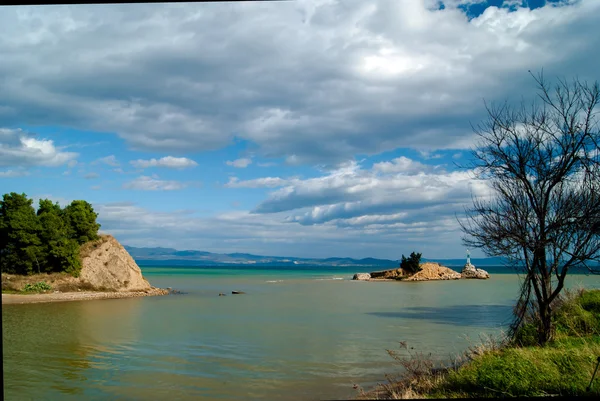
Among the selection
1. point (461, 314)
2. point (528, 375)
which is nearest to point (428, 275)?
point (461, 314)

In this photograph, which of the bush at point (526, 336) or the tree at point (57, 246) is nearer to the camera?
the bush at point (526, 336)

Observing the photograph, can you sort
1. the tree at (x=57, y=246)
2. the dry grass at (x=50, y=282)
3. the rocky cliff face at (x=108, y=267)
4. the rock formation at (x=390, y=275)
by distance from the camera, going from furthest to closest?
the rock formation at (x=390, y=275) → the rocky cliff face at (x=108, y=267) → the tree at (x=57, y=246) → the dry grass at (x=50, y=282)

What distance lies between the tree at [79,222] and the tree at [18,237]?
2.53 m

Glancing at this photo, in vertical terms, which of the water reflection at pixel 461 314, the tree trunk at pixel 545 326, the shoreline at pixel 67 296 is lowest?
the shoreline at pixel 67 296

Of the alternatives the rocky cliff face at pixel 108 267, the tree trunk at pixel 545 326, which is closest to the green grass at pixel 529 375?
the tree trunk at pixel 545 326

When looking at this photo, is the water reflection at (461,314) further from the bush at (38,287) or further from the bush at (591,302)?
the bush at (38,287)

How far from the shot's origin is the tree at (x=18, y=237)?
106 ft

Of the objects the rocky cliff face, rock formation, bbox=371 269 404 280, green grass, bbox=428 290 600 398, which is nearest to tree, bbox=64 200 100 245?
the rocky cliff face

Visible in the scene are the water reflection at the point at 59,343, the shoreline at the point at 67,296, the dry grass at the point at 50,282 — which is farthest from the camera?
the dry grass at the point at 50,282

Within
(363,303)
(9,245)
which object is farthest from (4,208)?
(363,303)

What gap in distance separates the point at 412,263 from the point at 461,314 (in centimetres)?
3717

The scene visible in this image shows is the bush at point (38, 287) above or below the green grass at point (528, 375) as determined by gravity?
below

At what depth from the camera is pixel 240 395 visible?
30.3ft

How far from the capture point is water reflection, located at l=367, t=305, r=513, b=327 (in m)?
18.7
